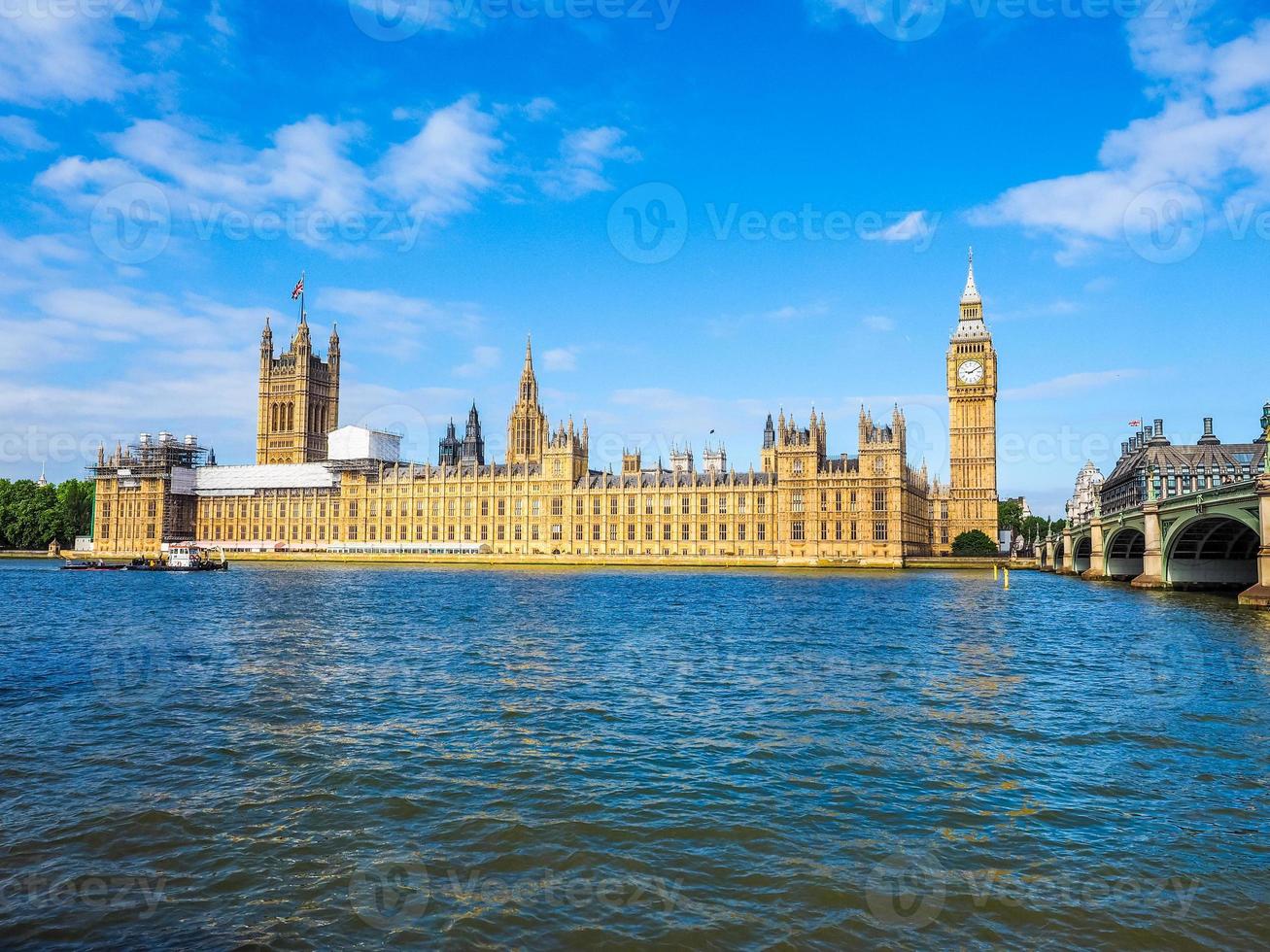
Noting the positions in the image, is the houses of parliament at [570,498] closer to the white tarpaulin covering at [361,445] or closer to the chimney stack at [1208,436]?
the white tarpaulin covering at [361,445]

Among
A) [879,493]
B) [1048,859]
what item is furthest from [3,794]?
[879,493]

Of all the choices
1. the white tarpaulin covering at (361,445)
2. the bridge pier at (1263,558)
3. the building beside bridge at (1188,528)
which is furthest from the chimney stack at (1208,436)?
the white tarpaulin covering at (361,445)

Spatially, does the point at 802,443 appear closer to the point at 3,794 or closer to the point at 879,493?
the point at 879,493

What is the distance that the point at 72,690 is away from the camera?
22766 millimetres

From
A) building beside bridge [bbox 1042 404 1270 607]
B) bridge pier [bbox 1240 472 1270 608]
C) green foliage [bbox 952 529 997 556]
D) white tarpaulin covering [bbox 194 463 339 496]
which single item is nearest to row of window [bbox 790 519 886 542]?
green foliage [bbox 952 529 997 556]

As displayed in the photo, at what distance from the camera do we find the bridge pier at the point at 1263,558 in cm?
4238

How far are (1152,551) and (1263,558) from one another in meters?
21.5

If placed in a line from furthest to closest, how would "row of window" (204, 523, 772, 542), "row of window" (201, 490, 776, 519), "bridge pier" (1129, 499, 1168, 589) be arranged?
"row of window" (201, 490, 776, 519) < "row of window" (204, 523, 772, 542) < "bridge pier" (1129, 499, 1168, 589)

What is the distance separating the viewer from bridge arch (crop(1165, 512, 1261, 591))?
6147cm

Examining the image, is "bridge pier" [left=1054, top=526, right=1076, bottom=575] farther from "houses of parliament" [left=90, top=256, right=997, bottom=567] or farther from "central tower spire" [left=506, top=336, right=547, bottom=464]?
"central tower spire" [left=506, top=336, right=547, bottom=464]

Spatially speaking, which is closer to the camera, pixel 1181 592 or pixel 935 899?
pixel 935 899

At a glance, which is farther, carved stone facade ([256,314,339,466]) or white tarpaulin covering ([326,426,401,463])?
carved stone facade ([256,314,339,466])

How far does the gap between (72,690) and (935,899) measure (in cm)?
2117

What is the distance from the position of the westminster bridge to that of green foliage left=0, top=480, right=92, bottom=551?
14769 centimetres
